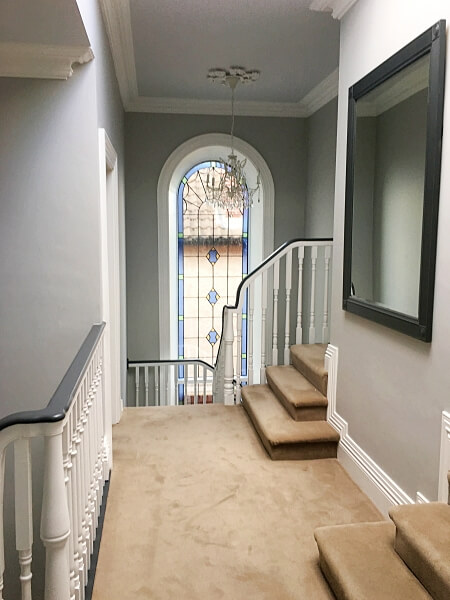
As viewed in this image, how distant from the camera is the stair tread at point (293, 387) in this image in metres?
3.43

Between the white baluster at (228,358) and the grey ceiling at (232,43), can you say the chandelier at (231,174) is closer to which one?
the grey ceiling at (232,43)

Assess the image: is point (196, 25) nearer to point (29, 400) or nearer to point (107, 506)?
point (29, 400)

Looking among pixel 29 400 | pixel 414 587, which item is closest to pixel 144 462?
pixel 29 400

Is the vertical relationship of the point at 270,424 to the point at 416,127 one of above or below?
below

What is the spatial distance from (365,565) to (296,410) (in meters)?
1.54

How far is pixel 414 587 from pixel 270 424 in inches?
65.6

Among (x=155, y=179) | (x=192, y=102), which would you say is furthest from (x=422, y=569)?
(x=192, y=102)

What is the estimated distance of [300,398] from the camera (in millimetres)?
3443

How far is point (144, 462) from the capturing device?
10.3 feet

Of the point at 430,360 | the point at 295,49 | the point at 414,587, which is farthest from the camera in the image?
the point at 295,49

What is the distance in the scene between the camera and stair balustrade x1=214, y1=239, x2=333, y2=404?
4.07 meters

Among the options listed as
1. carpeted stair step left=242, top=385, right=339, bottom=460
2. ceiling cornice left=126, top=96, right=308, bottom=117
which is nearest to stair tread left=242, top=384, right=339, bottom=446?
carpeted stair step left=242, top=385, right=339, bottom=460

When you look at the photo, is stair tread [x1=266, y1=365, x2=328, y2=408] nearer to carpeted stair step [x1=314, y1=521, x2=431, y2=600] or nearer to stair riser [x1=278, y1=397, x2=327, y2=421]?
stair riser [x1=278, y1=397, x2=327, y2=421]

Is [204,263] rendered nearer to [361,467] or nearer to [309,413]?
[309,413]
